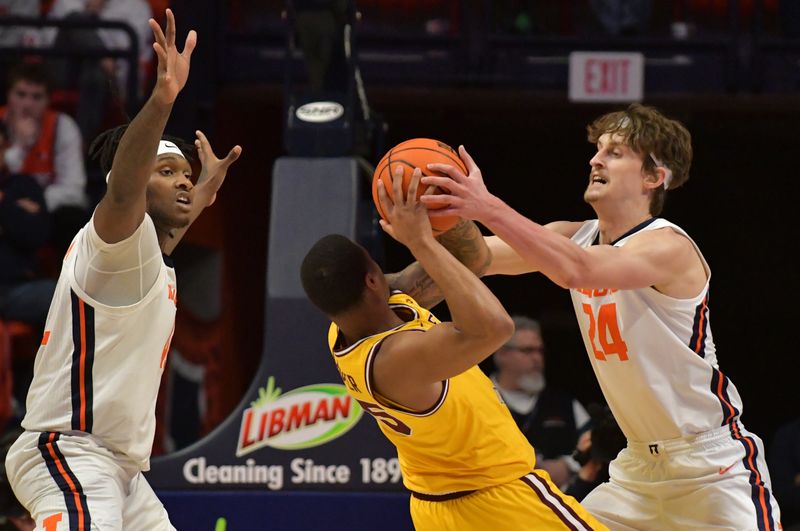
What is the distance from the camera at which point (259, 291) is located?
10.8m

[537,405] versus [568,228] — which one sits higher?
[568,228]

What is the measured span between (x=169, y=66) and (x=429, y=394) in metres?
1.24

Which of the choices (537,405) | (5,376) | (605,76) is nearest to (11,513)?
(5,376)

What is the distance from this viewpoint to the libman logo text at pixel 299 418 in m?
6.11

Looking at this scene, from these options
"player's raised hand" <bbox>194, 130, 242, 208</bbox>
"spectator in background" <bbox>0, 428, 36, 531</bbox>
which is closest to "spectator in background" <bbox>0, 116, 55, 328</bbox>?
"spectator in background" <bbox>0, 428, 36, 531</bbox>

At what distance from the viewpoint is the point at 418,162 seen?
12.7 ft

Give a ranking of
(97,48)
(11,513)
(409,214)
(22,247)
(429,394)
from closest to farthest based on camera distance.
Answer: (409,214), (429,394), (11,513), (22,247), (97,48)

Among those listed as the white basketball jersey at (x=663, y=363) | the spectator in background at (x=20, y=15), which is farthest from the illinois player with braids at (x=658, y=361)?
the spectator in background at (x=20, y=15)

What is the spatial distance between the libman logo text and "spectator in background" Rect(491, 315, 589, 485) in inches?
42.5

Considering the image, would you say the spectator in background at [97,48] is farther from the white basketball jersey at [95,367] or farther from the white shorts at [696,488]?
the white shorts at [696,488]

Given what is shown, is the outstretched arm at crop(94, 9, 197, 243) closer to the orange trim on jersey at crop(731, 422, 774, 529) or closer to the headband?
the headband

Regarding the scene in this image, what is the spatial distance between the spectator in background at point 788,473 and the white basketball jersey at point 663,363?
113 inches

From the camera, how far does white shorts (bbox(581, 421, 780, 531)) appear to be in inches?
166

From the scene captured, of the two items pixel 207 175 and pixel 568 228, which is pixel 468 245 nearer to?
pixel 568 228
